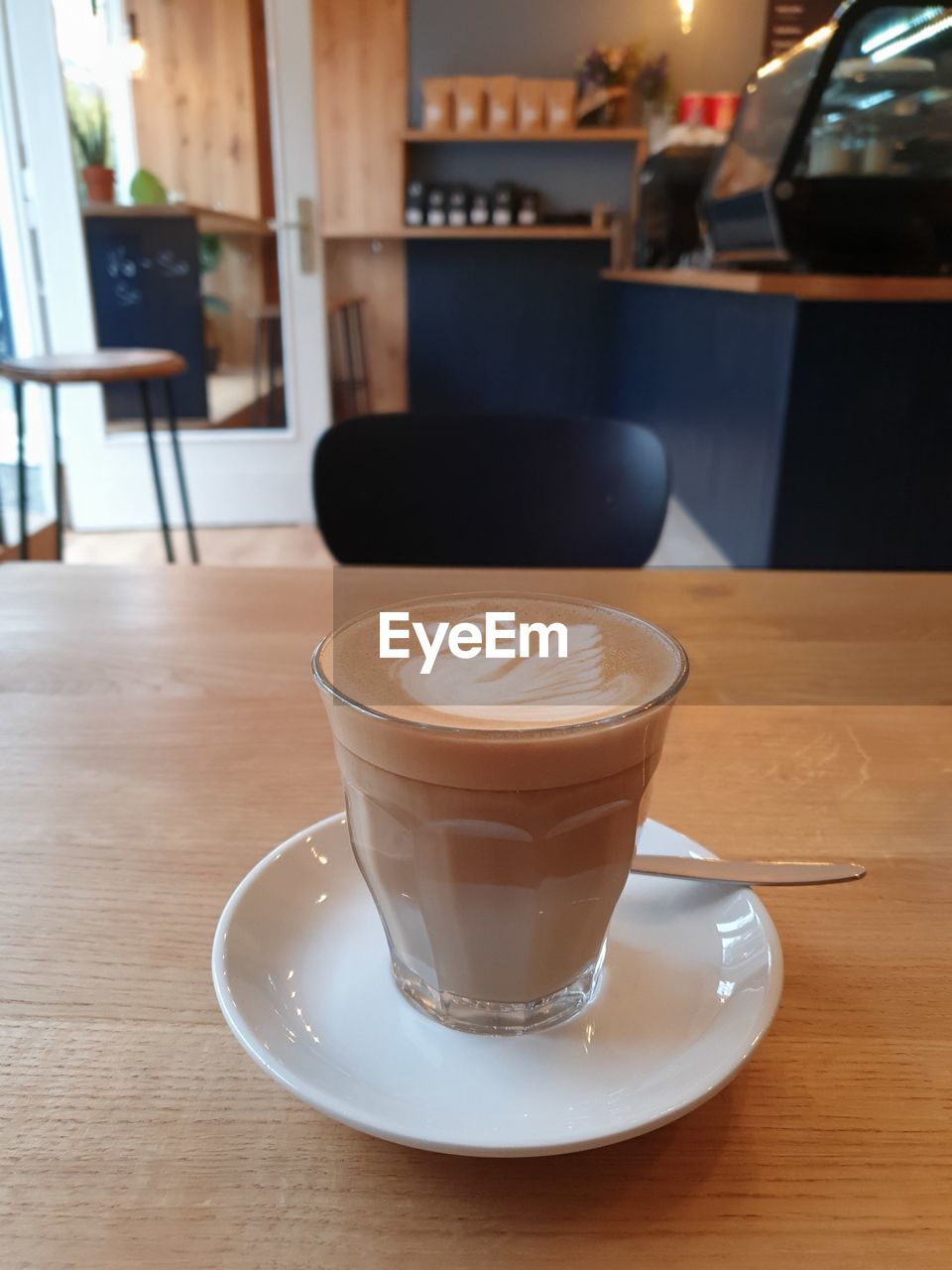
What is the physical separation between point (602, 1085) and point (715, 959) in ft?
0.23

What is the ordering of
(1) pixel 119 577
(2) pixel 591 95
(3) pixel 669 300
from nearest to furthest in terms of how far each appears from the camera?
(1) pixel 119 577, (3) pixel 669 300, (2) pixel 591 95

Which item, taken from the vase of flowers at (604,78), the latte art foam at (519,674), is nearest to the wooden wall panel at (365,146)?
the vase of flowers at (604,78)

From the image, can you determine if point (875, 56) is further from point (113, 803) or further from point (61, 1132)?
point (61, 1132)

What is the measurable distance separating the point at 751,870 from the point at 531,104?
13.0 ft

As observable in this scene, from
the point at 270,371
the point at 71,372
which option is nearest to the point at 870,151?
the point at 71,372

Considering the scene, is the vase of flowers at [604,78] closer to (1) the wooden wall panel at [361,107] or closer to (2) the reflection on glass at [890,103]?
(1) the wooden wall panel at [361,107]

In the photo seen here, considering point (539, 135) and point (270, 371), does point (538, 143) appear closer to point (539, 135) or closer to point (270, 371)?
point (539, 135)

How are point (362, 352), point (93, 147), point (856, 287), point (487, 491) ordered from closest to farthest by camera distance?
point (487, 491), point (856, 287), point (93, 147), point (362, 352)

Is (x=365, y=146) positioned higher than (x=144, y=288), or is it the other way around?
(x=365, y=146)

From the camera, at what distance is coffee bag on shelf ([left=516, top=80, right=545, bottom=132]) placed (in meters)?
3.70

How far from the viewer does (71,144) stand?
2.79m

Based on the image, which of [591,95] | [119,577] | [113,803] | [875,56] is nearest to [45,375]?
[119,577]

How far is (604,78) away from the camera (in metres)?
3.72

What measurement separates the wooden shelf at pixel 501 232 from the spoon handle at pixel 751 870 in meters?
3.77
